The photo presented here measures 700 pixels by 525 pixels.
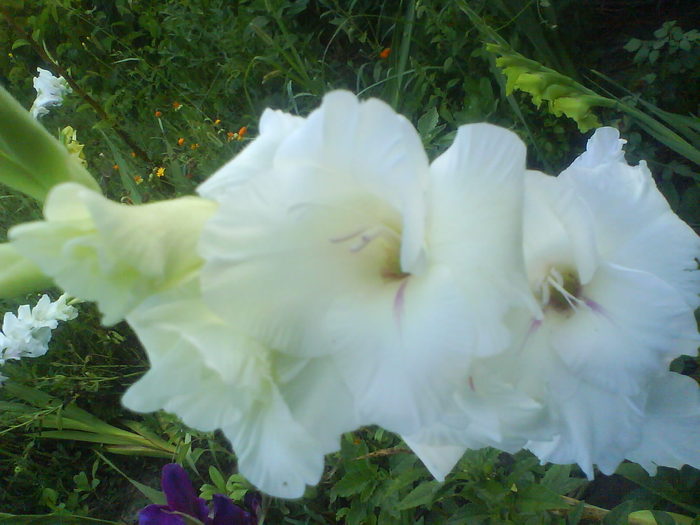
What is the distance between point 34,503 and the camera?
1724mm

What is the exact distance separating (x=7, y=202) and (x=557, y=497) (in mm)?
2023

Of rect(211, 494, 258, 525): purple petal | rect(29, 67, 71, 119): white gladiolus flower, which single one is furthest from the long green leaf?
rect(29, 67, 71, 119): white gladiolus flower

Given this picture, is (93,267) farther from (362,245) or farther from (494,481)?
A: (494,481)

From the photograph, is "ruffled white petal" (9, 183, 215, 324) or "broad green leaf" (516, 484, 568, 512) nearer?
"ruffled white petal" (9, 183, 215, 324)

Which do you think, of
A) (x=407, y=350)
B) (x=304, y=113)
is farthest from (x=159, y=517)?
(x=304, y=113)

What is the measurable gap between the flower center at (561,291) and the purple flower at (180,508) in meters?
0.75

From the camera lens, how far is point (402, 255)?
1.28 ft

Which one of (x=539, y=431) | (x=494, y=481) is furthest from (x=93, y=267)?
(x=494, y=481)

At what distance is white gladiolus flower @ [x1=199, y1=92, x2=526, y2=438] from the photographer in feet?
1.22

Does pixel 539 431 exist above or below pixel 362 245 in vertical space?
below

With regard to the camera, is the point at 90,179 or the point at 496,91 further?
the point at 496,91

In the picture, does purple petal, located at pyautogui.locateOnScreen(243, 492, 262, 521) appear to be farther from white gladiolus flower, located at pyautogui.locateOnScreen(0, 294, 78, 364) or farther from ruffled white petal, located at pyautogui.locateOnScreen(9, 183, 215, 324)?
ruffled white petal, located at pyautogui.locateOnScreen(9, 183, 215, 324)

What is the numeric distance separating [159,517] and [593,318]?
843mm

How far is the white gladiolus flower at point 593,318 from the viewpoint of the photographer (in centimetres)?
44
